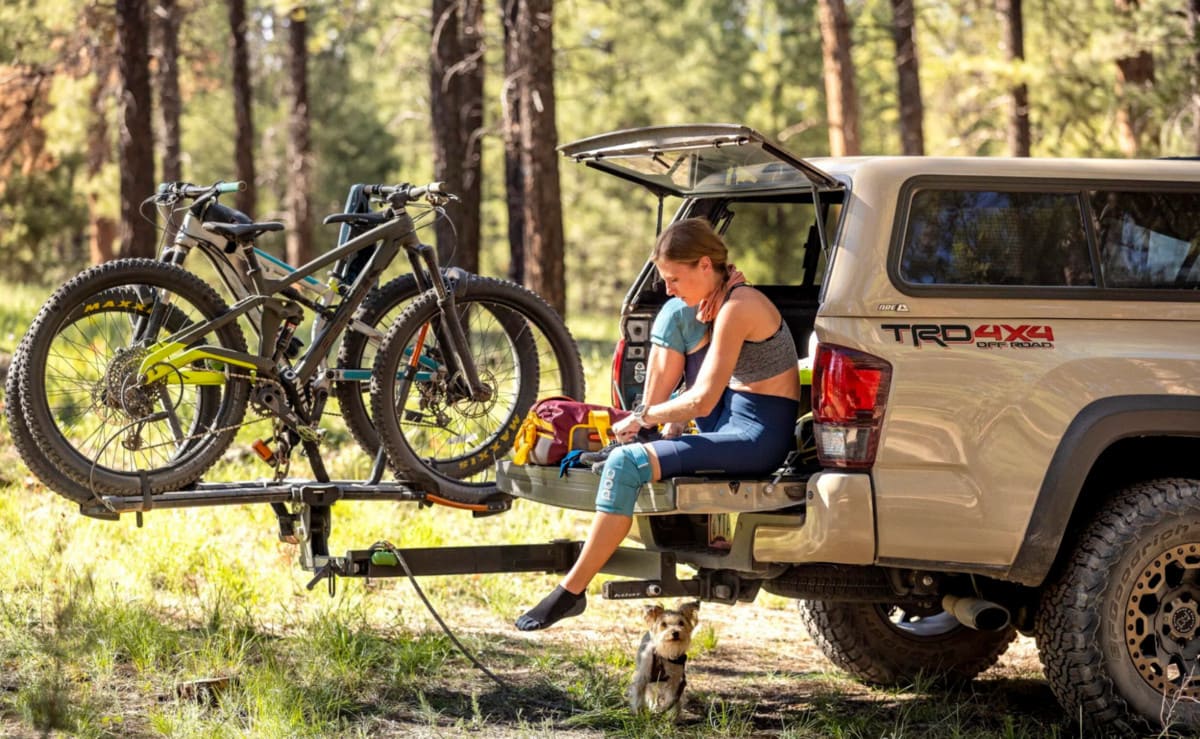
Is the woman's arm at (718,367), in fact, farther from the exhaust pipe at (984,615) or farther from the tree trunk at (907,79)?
the tree trunk at (907,79)

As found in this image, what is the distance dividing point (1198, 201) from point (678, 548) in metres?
2.45

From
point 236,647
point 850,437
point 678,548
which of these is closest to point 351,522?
point 236,647

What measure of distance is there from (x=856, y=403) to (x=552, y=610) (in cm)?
136

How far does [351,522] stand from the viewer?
8469 millimetres

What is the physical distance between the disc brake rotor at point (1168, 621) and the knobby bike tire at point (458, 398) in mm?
2559

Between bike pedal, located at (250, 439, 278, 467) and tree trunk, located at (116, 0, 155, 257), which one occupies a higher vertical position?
tree trunk, located at (116, 0, 155, 257)

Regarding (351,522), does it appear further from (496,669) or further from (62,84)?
(62,84)

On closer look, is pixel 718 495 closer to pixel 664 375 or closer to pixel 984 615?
pixel 664 375

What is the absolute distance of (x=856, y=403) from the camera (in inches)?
199

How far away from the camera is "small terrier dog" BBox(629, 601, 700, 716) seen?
5.46m

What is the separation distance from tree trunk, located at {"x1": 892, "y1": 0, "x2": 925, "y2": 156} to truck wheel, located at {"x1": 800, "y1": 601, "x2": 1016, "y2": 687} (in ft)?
45.3

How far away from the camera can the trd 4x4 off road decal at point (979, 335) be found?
16.8 feet

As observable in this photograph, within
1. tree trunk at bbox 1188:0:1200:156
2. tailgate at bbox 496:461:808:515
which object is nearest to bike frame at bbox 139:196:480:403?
tailgate at bbox 496:461:808:515

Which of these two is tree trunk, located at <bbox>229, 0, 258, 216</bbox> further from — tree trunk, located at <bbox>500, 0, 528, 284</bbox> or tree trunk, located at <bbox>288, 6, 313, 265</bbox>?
tree trunk, located at <bbox>500, 0, 528, 284</bbox>
